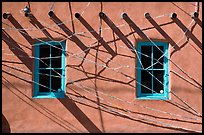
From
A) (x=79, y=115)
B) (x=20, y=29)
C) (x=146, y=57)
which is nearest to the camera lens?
(x=79, y=115)

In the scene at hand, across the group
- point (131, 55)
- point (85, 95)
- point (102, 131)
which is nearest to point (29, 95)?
point (85, 95)

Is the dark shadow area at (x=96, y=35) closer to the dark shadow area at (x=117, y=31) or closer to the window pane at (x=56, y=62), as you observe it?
the dark shadow area at (x=117, y=31)

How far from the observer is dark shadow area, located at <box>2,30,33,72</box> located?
22.7ft

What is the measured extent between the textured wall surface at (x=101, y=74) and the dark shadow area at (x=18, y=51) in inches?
0.6

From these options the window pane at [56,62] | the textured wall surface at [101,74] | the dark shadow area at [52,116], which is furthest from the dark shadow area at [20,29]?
the dark shadow area at [52,116]

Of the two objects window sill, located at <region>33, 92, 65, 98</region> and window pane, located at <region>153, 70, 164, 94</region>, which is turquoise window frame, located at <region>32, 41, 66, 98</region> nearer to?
window sill, located at <region>33, 92, 65, 98</region>

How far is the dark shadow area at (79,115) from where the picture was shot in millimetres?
6840

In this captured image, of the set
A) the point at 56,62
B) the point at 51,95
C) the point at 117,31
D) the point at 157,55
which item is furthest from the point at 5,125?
the point at 157,55

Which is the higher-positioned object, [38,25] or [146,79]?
[38,25]

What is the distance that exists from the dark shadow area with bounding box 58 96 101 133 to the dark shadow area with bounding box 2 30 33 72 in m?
0.94

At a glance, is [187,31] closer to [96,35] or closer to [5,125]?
[96,35]

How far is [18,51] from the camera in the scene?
6.93 meters

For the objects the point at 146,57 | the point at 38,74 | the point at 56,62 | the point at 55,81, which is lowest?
the point at 55,81

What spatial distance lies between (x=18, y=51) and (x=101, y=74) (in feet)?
5.59
